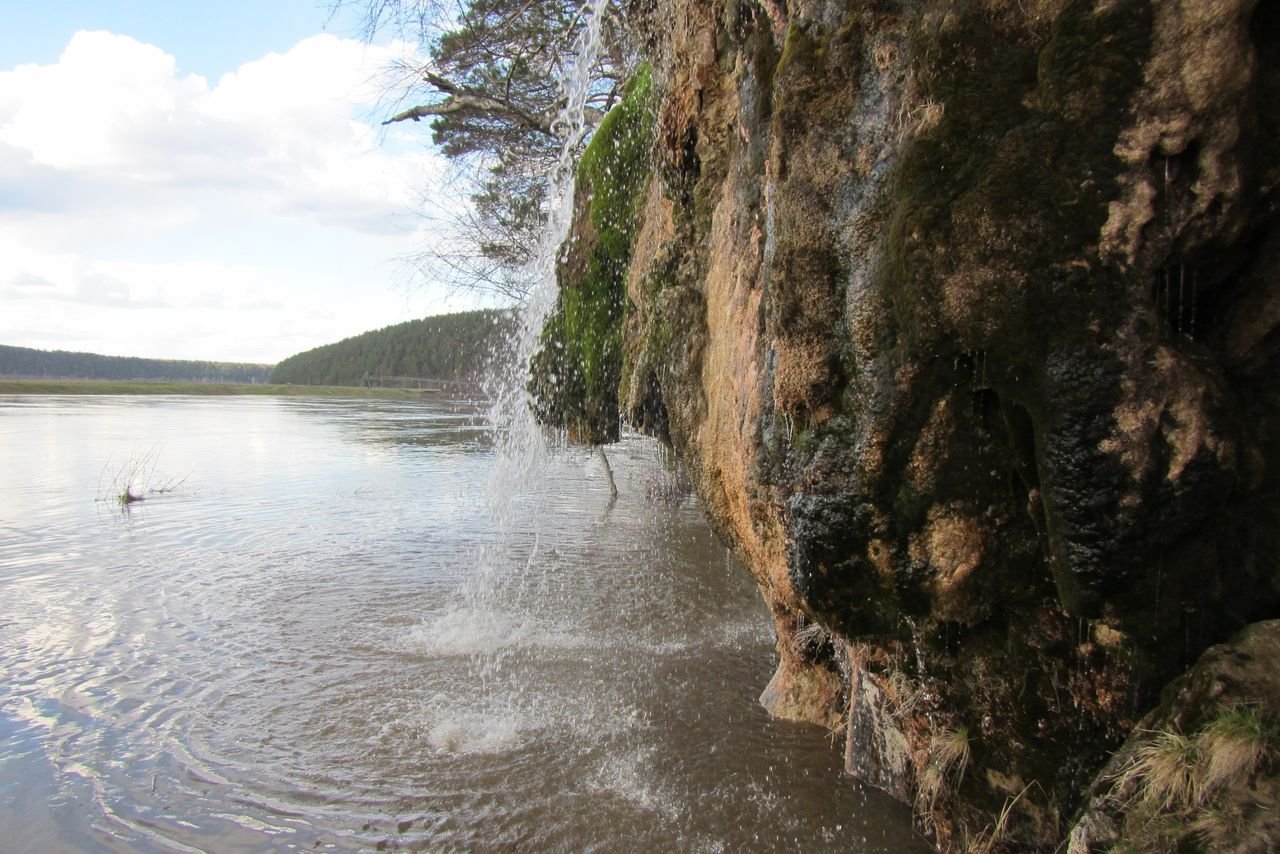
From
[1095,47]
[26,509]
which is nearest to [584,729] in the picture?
[1095,47]

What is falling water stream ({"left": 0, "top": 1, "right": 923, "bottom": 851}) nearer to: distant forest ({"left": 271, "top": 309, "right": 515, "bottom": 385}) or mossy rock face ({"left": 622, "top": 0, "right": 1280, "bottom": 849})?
mossy rock face ({"left": 622, "top": 0, "right": 1280, "bottom": 849})

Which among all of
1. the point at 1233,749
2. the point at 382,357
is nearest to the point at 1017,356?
the point at 1233,749

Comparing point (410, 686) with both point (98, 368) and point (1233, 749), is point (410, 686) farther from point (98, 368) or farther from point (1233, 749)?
point (98, 368)

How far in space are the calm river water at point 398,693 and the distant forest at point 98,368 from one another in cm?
13448

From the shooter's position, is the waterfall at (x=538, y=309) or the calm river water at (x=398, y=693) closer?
the calm river water at (x=398, y=693)

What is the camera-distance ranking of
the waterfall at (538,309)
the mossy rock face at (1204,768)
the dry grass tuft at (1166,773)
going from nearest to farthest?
the mossy rock face at (1204,768) → the dry grass tuft at (1166,773) → the waterfall at (538,309)

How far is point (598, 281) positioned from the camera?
6320 millimetres

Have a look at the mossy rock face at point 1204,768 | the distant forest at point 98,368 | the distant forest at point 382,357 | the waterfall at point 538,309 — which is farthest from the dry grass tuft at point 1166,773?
the distant forest at point 98,368

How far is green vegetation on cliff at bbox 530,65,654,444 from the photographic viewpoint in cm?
612

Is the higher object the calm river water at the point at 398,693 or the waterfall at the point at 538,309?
the waterfall at the point at 538,309

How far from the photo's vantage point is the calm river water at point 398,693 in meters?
4.16

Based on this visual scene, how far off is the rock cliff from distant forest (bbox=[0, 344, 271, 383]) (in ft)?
469

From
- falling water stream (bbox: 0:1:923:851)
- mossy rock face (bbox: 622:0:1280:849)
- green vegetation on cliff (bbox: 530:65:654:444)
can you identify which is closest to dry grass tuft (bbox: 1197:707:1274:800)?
mossy rock face (bbox: 622:0:1280:849)

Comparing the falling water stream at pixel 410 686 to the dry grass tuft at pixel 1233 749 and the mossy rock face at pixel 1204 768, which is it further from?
the dry grass tuft at pixel 1233 749
